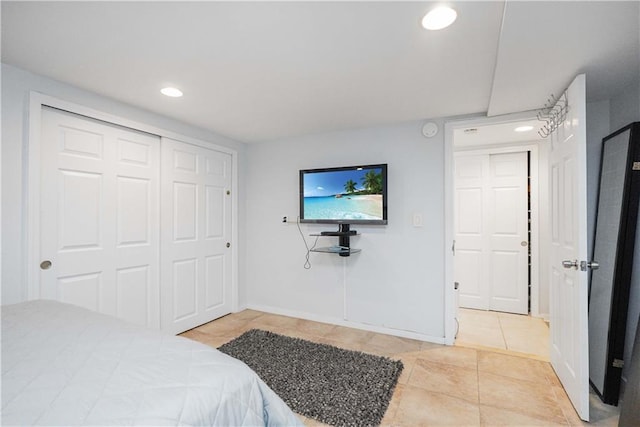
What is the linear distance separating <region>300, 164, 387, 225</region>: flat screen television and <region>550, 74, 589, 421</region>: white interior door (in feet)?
4.54

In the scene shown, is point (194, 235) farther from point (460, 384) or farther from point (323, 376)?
point (460, 384)

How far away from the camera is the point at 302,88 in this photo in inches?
88.8

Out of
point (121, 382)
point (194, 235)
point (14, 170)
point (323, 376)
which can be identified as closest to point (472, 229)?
point (323, 376)

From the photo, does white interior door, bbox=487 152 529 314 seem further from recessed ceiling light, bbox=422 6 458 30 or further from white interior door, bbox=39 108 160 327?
white interior door, bbox=39 108 160 327

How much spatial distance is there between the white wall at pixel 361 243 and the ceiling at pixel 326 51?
2.11 ft

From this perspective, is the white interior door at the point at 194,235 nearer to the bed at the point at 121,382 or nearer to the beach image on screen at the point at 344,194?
the beach image on screen at the point at 344,194

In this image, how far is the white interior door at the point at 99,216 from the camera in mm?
2148

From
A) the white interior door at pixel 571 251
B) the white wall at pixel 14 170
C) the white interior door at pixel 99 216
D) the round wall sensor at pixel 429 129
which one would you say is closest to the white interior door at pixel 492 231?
the round wall sensor at pixel 429 129

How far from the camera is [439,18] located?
1438 mm

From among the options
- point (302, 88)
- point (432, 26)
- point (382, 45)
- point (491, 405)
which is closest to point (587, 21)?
point (432, 26)

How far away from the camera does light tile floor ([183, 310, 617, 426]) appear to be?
1.80m

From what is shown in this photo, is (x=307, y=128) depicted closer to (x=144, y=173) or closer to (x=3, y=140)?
(x=144, y=173)

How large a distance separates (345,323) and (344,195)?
1434 millimetres

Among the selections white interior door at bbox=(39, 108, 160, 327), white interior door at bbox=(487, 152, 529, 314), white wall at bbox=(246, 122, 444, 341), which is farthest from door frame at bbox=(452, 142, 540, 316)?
white interior door at bbox=(39, 108, 160, 327)
